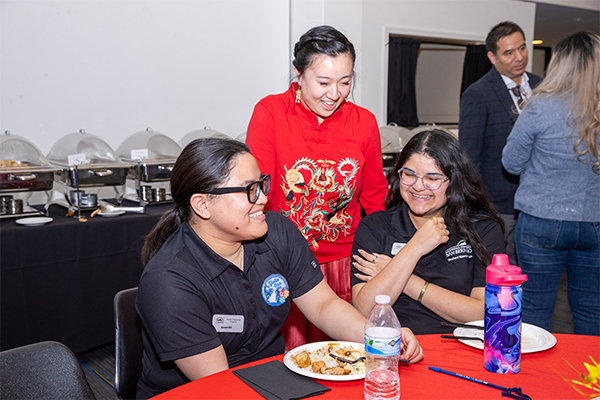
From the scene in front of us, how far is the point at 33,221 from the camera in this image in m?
2.48

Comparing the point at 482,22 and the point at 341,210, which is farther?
the point at 482,22

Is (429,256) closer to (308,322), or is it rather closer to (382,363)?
(308,322)

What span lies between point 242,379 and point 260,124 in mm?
1048

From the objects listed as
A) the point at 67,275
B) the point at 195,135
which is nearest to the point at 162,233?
the point at 67,275

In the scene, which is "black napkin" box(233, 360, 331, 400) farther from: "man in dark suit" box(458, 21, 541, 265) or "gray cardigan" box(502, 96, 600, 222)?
"man in dark suit" box(458, 21, 541, 265)

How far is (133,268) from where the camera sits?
274 centimetres

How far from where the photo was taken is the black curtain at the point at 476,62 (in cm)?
541

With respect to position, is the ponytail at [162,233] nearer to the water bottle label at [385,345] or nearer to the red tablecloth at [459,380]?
the red tablecloth at [459,380]

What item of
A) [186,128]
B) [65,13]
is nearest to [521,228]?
[186,128]

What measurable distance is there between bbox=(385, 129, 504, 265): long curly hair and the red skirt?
50 cm

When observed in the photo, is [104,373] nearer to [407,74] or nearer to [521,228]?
[521,228]

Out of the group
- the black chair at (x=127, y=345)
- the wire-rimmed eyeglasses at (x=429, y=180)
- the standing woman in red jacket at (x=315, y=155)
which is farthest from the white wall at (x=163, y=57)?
the wire-rimmed eyeglasses at (x=429, y=180)

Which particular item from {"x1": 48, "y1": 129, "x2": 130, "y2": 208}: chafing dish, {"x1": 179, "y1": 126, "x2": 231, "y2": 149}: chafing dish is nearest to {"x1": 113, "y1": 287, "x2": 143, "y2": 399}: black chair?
{"x1": 48, "y1": 129, "x2": 130, "y2": 208}: chafing dish

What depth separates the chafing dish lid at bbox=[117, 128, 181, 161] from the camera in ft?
10.8
